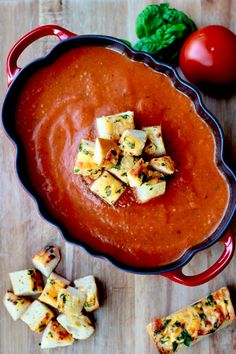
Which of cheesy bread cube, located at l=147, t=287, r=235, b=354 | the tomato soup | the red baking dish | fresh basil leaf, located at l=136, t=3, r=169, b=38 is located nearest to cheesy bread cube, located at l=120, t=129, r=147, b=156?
the tomato soup

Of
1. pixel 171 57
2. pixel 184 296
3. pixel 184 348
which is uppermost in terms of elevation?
pixel 171 57

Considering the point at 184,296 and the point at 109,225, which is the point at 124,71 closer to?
the point at 109,225

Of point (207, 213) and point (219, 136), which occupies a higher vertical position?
point (219, 136)

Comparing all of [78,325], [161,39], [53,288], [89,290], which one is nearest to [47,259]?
[53,288]

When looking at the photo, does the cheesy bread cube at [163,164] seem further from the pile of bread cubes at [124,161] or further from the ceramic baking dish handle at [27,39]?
the ceramic baking dish handle at [27,39]

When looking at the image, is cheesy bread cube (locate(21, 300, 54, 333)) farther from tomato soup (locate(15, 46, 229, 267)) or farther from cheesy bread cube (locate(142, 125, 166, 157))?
cheesy bread cube (locate(142, 125, 166, 157))

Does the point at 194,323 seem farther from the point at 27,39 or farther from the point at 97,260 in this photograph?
the point at 27,39

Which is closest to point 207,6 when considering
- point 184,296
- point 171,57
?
point 171,57
